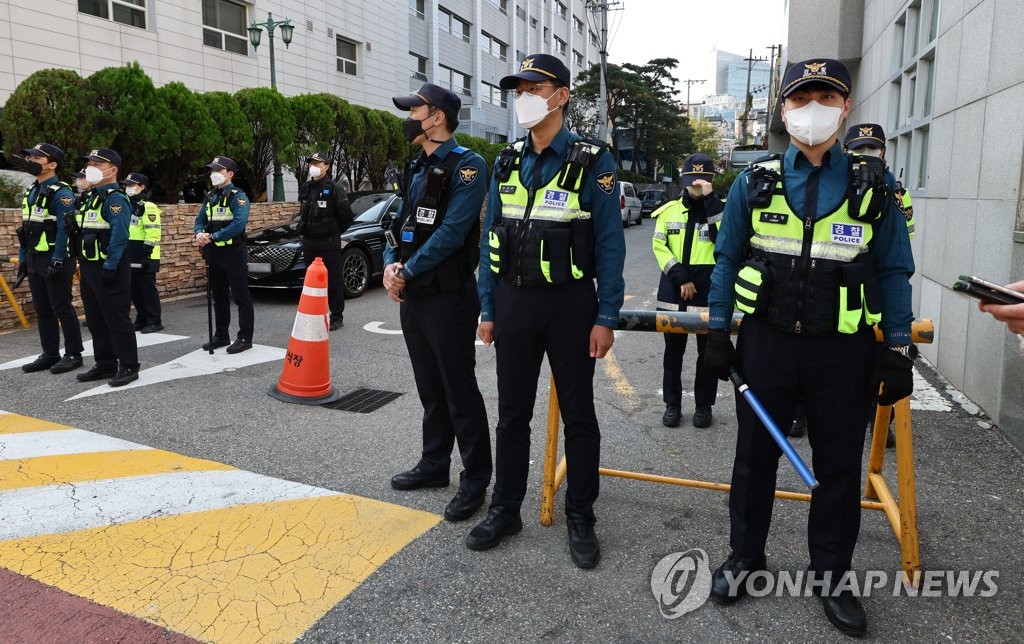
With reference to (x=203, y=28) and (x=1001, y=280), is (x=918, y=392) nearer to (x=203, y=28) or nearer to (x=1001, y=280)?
(x=1001, y=280)

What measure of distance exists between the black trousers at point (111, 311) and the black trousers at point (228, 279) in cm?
131

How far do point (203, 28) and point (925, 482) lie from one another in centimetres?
2165

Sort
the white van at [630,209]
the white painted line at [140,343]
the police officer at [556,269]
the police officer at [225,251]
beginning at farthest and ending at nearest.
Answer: the white van at [630,209]
the police officer at [225,251]
the white painted line at [140,343]
the police officer at [556,269]

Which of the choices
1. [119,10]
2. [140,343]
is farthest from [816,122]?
[119,10]

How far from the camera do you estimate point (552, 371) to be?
10.6ft

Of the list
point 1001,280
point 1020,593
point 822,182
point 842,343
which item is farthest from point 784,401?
point 1001,280

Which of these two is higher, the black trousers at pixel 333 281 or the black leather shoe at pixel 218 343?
the black trousers at pixel 333 281

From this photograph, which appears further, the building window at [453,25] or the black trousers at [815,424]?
the building window at [453,25]

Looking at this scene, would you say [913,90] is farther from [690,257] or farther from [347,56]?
[347,56]

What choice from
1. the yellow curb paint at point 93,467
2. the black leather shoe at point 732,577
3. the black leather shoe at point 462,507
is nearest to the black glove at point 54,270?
the yellow curb paint at point 93,467

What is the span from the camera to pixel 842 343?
2629mm

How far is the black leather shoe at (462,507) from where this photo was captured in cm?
354

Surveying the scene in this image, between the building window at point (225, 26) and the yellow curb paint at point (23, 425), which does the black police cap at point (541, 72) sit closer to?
the yellow curb paint at point (23, 425)

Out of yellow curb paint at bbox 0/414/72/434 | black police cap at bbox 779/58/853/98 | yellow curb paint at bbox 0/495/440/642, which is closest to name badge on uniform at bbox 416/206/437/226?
yellow curb paint at bbox 0/495/440/642
